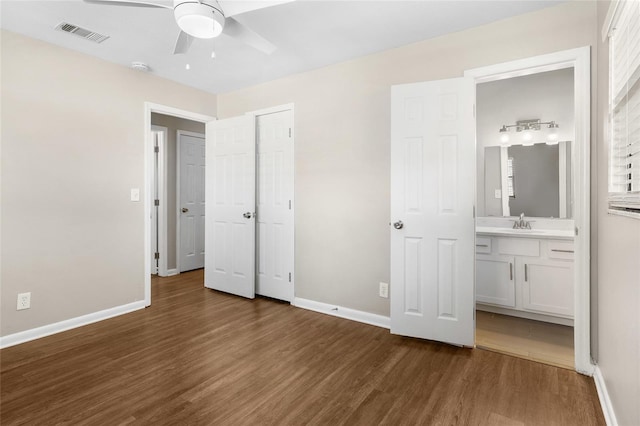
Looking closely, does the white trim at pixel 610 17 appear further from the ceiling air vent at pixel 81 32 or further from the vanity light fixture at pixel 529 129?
the ceiling air vent at pixel 81 32

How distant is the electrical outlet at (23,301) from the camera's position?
106 inches

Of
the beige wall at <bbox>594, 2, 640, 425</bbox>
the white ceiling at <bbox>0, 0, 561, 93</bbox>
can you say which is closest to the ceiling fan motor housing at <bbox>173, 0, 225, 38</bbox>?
the white ceiling at <bbox>0, 0, 561, 93</bbox>

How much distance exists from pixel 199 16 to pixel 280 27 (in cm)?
103

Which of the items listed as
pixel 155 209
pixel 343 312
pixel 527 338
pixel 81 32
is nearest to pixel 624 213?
pixel 527 338

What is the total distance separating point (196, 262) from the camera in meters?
5.41

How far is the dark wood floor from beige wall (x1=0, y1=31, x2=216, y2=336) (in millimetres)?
420

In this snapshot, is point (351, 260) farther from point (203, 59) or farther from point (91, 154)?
point (91, 154)

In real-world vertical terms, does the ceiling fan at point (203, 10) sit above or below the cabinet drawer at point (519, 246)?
above

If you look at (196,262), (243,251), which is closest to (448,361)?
(243,251)

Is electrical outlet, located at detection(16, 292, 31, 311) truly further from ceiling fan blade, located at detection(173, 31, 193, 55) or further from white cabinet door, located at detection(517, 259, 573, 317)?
white cabinet door, located at detection(517, 259, 573, 317)

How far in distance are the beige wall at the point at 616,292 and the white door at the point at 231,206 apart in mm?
3141

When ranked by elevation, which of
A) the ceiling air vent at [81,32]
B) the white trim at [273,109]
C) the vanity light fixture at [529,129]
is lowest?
the vanity light fixture at [529,129]

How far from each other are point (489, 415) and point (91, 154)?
3.80m

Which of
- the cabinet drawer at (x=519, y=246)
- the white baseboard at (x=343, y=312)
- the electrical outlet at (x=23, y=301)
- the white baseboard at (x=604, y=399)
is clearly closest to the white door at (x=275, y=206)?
the white baseboard at (x=343, y=312)
